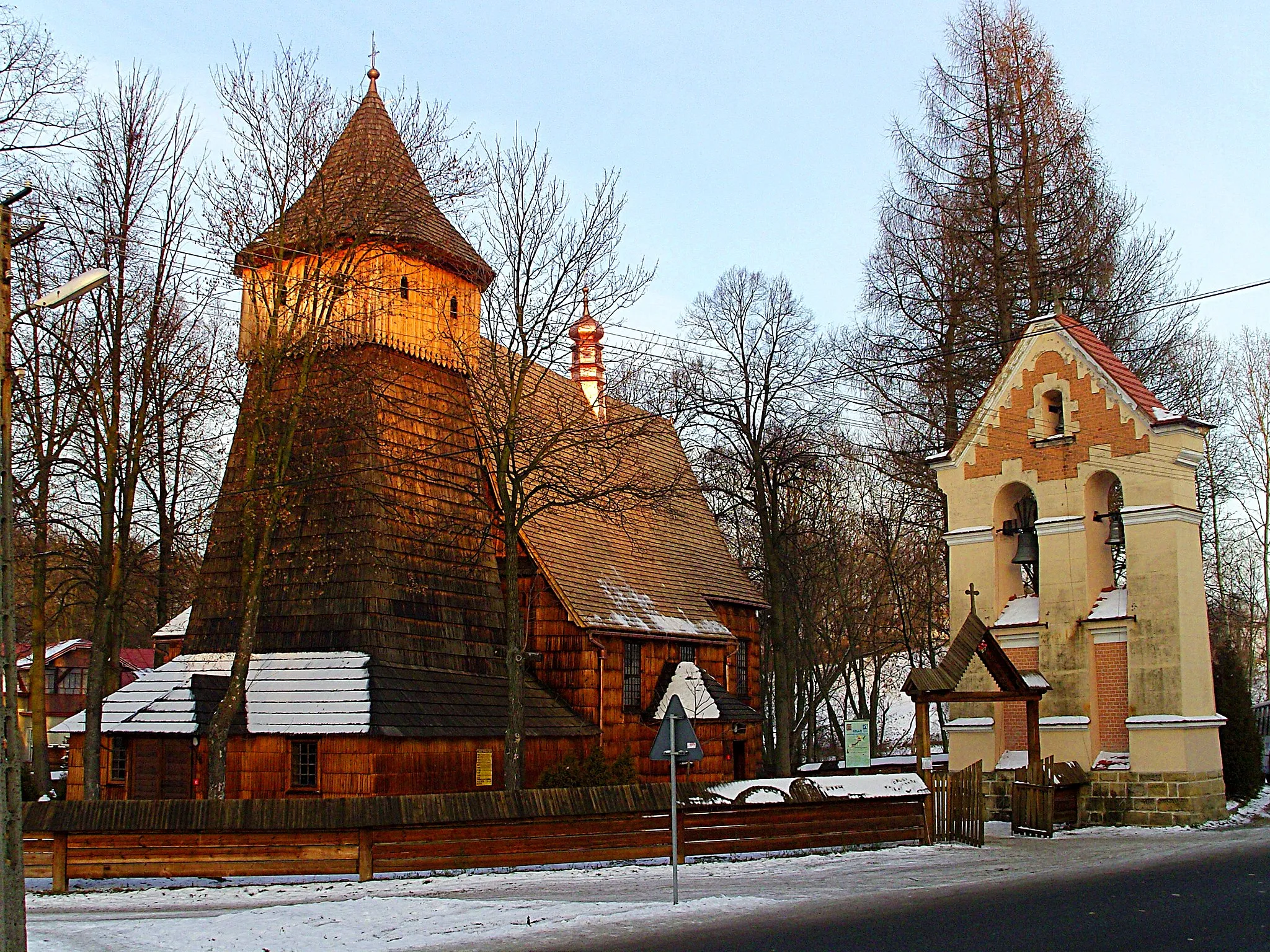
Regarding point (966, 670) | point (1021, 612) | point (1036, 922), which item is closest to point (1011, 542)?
point (1021, 612)

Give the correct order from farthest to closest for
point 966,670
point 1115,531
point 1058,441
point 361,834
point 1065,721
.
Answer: point 1058,441, point 1115,531, point 1065,721, point 966,670, point 361,834

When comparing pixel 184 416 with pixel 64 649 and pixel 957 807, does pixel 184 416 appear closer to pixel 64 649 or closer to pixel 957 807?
pixel 957 807

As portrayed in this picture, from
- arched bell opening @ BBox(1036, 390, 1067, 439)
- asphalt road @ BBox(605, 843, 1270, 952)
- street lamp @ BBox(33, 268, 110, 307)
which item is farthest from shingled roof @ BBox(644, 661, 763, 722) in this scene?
street lamp @ BBox(33, 268, 110, 307)

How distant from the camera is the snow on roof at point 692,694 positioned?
29.9 metres

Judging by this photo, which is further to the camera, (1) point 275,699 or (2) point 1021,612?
(2) point 1021,612

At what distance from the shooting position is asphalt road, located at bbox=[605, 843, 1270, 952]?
11.0 m

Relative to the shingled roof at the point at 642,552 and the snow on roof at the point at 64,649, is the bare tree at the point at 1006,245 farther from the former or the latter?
the snow on roof at the point at 64,649

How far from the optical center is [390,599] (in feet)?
78.8

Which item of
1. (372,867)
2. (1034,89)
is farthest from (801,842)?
(1034,89)

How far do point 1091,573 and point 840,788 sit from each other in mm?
7281

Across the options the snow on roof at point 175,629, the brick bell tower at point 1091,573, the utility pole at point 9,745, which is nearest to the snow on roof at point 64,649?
the snow on roof at point 175,629

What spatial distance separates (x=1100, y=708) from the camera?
74.1ft

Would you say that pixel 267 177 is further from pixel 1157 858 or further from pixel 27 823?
pixel 1157 858

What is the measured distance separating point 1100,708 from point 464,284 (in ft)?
53.9
